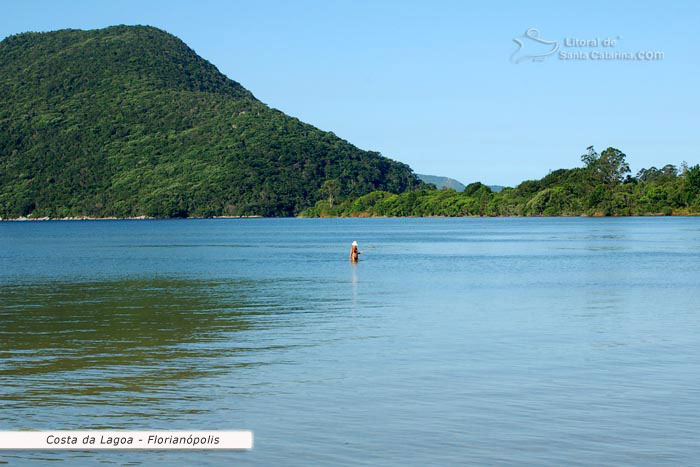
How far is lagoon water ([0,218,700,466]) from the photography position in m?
14.1

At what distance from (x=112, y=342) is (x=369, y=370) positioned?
28.2 feet

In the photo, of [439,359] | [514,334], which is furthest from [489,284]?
[439,359]

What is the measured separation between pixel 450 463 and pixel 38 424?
689cm

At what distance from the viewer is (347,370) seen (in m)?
20.5

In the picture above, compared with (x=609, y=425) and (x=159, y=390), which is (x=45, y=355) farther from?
(x=609, y=425)
